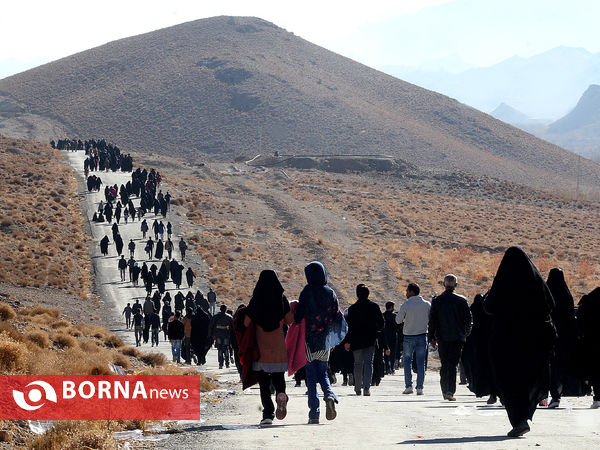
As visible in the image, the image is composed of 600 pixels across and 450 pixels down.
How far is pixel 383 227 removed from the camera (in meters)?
70.1

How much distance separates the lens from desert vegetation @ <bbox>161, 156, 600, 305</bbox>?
172 feet

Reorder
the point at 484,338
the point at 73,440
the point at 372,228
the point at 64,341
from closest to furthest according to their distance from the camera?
the point at 73,440 → the point at 484,338 → the point at 64,341 → the point at 372,228

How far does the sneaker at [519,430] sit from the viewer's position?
28.7 feet

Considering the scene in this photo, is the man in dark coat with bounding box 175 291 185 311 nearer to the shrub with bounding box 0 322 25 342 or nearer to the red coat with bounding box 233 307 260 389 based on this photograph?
the shrub with bounding box 0 322 25 342

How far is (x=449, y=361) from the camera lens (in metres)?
12.7

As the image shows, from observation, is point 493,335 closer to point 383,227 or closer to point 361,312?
point 361,312

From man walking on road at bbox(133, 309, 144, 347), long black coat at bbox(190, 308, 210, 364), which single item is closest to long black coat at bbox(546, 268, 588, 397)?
long black coat at bbox(190, 308, 210, 364)

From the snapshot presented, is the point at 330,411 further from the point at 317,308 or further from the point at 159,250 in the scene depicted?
the point at 159,250

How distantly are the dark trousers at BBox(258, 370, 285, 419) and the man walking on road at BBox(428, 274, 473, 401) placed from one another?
3.03m

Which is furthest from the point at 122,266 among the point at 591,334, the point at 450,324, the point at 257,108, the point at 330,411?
the point at 257,108

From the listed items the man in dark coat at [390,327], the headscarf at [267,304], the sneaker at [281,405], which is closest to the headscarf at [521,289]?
the headscarf at [267,304]

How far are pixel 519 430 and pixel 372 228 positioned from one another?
60.5 meters

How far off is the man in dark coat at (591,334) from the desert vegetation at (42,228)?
30.8 meters

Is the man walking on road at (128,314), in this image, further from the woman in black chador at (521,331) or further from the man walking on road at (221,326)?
the woman in black chador at (521,331)
